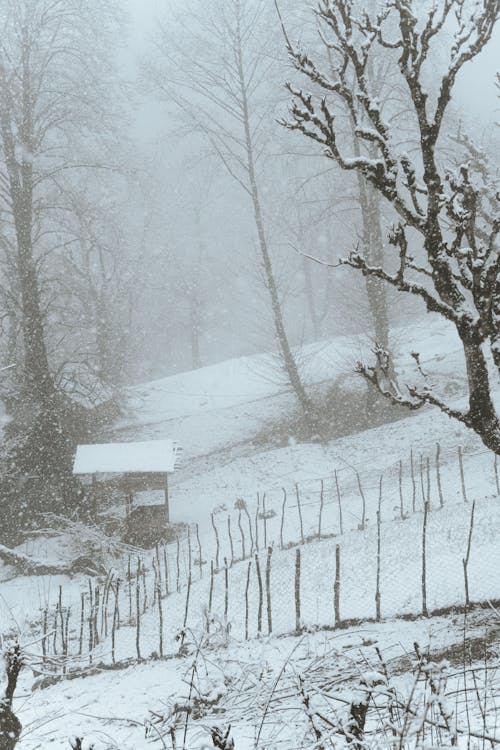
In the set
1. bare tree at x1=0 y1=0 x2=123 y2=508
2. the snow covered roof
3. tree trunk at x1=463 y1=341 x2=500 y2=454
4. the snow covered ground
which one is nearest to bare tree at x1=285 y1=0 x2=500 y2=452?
tree trunk at x1=463 y1=341 x2=500 y2=454

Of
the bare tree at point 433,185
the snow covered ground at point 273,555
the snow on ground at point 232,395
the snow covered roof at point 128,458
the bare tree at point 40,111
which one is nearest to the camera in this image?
the bare tree at point 433,185

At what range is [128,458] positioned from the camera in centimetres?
1659

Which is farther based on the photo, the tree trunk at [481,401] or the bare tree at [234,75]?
the bare tree at [234,75]

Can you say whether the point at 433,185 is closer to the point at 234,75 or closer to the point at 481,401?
the point at 481,401

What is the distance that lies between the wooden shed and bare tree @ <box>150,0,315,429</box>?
5.30 m

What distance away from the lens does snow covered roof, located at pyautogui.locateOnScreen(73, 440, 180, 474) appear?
16312 millimetres

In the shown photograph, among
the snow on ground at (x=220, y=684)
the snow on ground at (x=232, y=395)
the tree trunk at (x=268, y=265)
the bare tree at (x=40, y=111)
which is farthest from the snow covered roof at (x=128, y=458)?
the snow on ground at (x=220, y=684)

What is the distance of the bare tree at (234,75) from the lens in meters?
19.8

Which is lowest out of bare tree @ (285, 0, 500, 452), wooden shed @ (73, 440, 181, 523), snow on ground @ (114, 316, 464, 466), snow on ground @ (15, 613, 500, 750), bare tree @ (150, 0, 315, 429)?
snow on ground @ (15, 613, 500, 750)

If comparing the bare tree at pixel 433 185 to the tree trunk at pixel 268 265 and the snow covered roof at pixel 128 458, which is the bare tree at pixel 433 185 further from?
the tree trunk at pixel 268 265

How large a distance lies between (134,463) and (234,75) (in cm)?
1244

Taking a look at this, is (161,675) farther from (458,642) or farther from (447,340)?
(447,340)

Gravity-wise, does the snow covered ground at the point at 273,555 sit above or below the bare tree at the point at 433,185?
below

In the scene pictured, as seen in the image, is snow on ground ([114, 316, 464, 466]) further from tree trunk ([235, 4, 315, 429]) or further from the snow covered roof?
the snow covered roof
